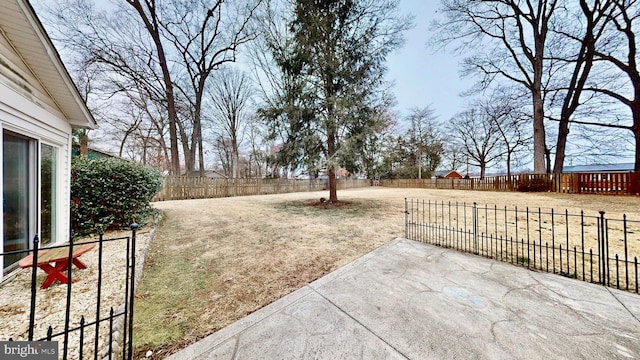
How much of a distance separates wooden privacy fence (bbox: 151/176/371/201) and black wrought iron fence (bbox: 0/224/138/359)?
7740mm

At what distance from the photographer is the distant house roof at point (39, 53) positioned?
94.0 inches

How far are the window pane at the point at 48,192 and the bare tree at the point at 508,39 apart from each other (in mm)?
16431

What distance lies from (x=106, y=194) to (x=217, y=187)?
336 inches

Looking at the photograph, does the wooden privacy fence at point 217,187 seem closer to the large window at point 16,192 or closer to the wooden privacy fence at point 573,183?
the large window at point 16,192

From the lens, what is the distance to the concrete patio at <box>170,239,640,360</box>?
5.04ft

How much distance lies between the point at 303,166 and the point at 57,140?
5797mm

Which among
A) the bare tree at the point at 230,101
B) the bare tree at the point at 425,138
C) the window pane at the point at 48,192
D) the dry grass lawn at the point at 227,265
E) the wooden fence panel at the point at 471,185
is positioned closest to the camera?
the dry grass lawn at the point at 227,265

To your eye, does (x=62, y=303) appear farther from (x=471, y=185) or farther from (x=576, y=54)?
(x=471, y=185)

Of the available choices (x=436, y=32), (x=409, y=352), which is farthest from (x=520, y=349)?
(x=436, y=32)

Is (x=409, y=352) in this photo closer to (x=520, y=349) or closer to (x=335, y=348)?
(x=335, y=348)

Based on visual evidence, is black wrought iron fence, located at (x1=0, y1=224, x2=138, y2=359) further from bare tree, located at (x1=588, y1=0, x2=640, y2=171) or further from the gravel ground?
bare tree, located at (x1=588, y1=0, x2=640, y2=171)

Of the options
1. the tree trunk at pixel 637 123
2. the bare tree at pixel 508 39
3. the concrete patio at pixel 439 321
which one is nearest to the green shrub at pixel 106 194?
the concrete patio at pixel 439 321

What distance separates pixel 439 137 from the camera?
25641 mm

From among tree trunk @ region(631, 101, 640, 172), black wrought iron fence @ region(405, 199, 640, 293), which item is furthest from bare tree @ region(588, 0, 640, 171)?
black wrought iron fence @ region(405, 199, 640, 293)
